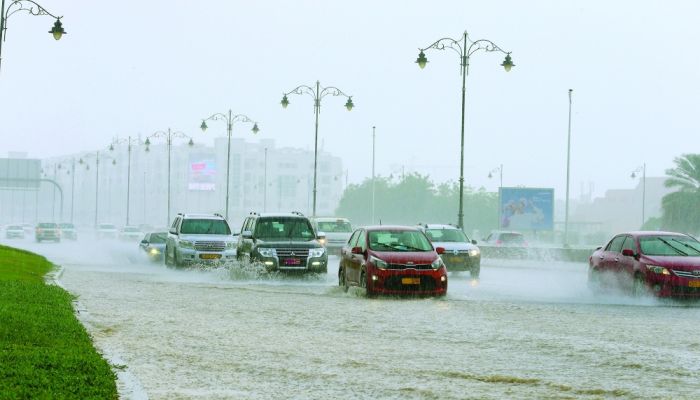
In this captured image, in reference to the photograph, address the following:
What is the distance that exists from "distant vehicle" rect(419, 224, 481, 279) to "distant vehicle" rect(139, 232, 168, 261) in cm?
1148

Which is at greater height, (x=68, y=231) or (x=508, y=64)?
(x=508, y=64)

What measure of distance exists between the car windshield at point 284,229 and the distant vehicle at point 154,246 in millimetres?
11869

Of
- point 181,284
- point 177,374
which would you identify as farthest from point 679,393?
point 181,284

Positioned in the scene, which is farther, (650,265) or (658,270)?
(650,265)

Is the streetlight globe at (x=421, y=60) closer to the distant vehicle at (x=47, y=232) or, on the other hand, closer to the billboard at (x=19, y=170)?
the distant vehicle at (x=47, y=232)

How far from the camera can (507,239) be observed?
5038cm

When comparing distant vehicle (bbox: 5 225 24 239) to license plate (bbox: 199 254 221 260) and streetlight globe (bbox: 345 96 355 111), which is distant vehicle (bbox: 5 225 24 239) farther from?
license plate (bbox: 199 254 221 260)

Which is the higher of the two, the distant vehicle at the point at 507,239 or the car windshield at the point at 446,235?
the car windshield at the point at 446,235

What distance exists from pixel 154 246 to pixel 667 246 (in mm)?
22591

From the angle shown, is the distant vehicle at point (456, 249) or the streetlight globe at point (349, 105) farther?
the streetlight globe at point (349, 105)

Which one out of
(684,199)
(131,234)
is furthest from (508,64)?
(131,234)

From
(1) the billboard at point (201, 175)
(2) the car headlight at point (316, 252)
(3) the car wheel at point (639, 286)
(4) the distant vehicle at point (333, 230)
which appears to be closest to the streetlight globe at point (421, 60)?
(4) the distant vehicle at point (333, 230)

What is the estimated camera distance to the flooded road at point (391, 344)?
32.3 ft

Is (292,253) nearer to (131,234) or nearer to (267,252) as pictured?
(267,252)
